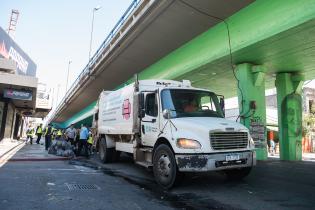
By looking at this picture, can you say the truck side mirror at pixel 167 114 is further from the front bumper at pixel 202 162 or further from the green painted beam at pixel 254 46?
the green painted beam at pixel 254 46

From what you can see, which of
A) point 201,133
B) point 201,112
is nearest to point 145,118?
point 201,112

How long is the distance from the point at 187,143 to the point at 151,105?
1999 millimetres

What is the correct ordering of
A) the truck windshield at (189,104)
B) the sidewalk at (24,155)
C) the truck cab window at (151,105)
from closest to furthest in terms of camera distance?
the truck windshield at (189,104), the truck cab window at (151,105), the sidewalk at (24,155)

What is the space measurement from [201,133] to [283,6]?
5562 mm

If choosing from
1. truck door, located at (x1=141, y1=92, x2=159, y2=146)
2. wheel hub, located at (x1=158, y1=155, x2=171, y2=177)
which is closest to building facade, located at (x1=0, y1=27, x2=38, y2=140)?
truck door, located at (x1=141, y1=92, x2=159, y2=146)

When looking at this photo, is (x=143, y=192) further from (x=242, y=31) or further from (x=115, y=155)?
(x=242, y=31)

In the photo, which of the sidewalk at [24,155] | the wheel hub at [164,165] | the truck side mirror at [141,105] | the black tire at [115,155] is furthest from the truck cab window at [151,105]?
the sidewalk at [24,155]

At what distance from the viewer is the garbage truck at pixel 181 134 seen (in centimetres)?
685

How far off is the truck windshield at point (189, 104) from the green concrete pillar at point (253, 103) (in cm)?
549

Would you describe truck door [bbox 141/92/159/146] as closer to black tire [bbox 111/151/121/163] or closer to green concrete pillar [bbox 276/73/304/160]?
black tire [bbox 111/151/121/163]

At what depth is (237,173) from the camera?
827 cm

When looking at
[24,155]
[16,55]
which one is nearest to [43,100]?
[16,55]

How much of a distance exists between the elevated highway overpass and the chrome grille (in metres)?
4.29

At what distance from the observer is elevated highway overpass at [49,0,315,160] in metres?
10.4
